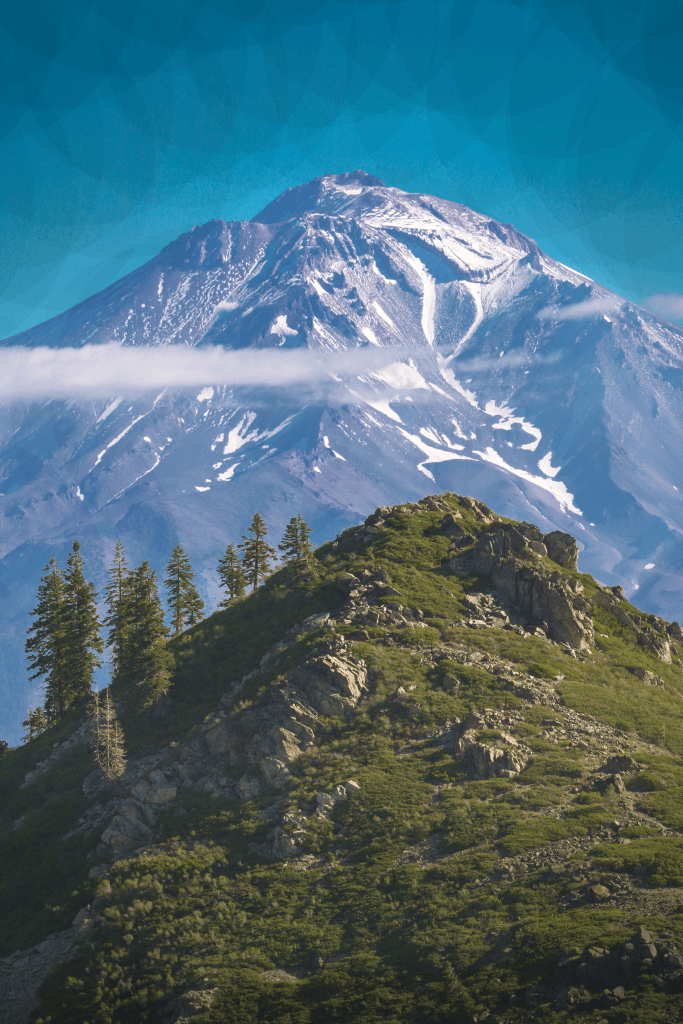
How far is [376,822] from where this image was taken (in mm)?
35594

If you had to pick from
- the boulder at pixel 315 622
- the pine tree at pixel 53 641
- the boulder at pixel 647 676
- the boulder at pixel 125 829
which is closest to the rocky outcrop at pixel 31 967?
the boulder at pixel 125 829

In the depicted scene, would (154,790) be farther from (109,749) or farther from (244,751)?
(244,751)

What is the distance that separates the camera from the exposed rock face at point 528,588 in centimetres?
5384

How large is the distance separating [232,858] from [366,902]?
842 centimetres

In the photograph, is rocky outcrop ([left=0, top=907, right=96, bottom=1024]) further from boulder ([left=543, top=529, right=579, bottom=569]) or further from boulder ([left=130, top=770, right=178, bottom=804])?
boulder ([left=543, top=529, right=579, bottom=569])

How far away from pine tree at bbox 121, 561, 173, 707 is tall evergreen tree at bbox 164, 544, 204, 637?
885 centimetres

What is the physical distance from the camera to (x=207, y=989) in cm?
2930

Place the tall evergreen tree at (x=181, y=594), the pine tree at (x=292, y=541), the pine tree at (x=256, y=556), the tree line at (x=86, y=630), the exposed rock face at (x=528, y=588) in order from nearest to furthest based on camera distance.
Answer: the exposed rock face at (x=528, y=588)
the tree line at (x=86, y=630)
the tall evergreen tree at (x=181, y=594)
the pine tree at (x=292, y=541)
the pine tree at (x=256, y=556)

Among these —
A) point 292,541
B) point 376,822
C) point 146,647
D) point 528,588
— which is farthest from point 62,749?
point 528,588

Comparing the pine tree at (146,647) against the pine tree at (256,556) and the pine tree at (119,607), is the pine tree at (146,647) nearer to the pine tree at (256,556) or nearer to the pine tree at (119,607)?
the pine tree at (119,607)

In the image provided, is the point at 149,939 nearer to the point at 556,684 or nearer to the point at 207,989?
the point at 207,989

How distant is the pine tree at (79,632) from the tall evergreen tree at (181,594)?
1060 cm

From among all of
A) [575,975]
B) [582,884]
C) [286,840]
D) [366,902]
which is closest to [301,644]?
[286,840]

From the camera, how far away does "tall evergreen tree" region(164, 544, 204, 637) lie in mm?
79375
